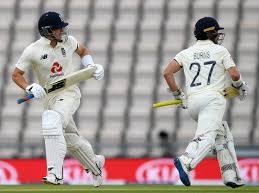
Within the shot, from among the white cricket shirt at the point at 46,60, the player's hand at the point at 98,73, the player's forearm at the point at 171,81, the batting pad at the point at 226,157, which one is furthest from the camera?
the player's hand at the point at 98,73

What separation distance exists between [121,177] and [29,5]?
5.04 metres

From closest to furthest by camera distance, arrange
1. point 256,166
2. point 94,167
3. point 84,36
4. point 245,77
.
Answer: point 94,167 → point 256,166 → point 245,77 → point 84,36

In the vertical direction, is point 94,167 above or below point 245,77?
below

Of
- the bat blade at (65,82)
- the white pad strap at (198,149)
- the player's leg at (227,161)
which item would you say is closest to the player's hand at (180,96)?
the player's leg at (227,161)

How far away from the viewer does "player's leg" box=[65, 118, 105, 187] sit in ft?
29.4

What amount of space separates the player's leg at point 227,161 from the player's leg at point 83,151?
3.64 ft

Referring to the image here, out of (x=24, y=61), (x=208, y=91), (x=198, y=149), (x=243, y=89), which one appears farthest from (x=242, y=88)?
(x=24, y=61)

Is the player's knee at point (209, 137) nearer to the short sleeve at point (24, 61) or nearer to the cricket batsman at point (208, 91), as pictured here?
the cricket batsman at point (208, 91)

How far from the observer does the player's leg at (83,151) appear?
896 cm

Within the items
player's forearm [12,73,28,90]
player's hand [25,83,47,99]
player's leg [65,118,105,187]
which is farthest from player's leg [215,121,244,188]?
player's forearm [12,73,28,90]

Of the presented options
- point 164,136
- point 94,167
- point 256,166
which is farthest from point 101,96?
point 94,167

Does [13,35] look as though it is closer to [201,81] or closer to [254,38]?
[254,38]

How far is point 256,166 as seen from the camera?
12398 millimetres

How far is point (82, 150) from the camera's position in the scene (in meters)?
9.03
